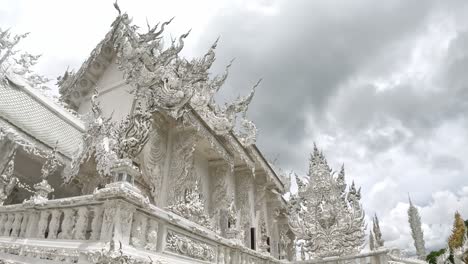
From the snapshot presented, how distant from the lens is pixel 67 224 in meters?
4.91

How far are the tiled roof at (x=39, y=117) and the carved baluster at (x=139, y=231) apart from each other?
18.9 feet

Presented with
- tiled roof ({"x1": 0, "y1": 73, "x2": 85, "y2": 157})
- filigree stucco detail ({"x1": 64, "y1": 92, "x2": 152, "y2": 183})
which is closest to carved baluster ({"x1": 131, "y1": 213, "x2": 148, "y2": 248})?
filigree stucco detail ({"x1": 64, "y1": 92, "x2": 152, "y2": 183})

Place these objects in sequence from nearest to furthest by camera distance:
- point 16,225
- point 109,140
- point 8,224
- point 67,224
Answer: point 67,224 < point 16,225 < point 8,224 < point 109,140

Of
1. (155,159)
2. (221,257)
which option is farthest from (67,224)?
(155,159)

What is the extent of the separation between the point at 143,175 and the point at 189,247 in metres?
3.14

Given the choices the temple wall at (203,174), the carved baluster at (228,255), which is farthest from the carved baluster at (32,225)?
the temple wall at (203,174)

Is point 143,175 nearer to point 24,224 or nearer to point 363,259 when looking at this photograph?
point 24,224

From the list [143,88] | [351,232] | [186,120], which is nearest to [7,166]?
[143,88]

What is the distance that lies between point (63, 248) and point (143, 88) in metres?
4.02

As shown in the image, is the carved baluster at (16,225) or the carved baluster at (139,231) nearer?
the carved baluster at (139,231)

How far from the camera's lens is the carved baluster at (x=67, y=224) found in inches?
190

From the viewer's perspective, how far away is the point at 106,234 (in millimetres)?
4371

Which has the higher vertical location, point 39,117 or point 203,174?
point 39,117

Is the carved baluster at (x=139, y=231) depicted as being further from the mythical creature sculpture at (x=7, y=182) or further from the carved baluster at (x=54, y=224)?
the mythical creature sculpture at (x=7, y=182)
